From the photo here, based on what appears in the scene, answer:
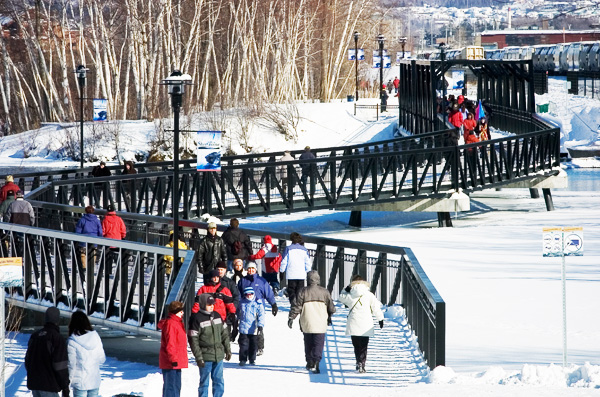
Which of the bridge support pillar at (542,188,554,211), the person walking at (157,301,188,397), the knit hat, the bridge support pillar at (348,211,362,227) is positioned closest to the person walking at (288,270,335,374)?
the person walking at (157,301,188,397)

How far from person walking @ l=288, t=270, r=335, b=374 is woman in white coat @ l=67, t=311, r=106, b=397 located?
288cm

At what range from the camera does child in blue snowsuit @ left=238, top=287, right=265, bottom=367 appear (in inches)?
572

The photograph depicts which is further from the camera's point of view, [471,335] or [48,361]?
[471,335]

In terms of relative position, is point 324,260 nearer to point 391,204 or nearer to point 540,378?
point 540,378

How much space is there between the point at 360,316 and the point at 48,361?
12.5 feet

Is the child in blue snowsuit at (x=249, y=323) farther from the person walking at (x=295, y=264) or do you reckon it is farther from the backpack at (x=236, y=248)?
the backpack at (x=236, y=248)

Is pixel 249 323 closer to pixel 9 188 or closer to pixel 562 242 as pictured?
pixel 562 242

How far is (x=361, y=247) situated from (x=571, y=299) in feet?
12.3

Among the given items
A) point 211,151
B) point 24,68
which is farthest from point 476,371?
point 24,68

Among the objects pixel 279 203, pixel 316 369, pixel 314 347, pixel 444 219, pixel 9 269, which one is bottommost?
pixel 444 219

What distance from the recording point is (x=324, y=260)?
775 inches

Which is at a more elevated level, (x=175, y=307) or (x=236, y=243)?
(x=175, y=307)

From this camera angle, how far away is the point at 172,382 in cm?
1243

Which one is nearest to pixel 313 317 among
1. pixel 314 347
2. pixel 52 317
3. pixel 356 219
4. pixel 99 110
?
pixel 314 347
